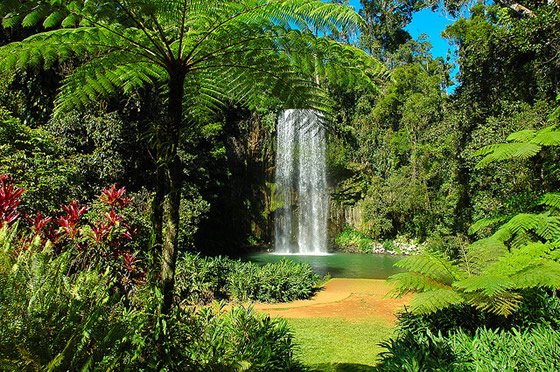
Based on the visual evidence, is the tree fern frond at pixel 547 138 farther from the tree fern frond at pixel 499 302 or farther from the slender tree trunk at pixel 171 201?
the slender tree trunk at pixel 171 201

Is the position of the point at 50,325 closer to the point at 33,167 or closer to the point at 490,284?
the point at 490,284

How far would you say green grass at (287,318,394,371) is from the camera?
3771 mm

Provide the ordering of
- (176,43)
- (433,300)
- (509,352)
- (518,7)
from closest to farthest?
(176,43), (509,352), (433,300), (518,7)

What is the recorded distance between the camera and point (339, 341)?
4.54 meters

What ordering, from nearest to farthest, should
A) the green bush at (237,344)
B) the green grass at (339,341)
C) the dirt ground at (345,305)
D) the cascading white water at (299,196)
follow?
the green bush at (237,344)
the green grass at (339,341)
the dirt ground at (345,305)
the cascading white water at (299,196)

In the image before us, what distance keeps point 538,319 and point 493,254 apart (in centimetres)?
67

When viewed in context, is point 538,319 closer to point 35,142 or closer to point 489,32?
point 35,142

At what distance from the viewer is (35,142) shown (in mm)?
5812

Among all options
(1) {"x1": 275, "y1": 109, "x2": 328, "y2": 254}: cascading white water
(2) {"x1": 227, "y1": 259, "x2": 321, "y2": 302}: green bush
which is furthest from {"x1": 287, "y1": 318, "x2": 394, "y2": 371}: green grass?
(1) {"x1": 275, "y1": 109, "x2": 328, "y2": 254}: cascading white water

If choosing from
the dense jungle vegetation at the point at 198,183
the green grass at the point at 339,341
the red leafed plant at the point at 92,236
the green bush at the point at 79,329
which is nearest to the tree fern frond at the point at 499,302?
the dense jungle vegetation at the point at 198,183

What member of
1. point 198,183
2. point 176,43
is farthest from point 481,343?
point 198,183

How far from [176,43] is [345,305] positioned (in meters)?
5.57

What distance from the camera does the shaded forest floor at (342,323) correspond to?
3.94 m

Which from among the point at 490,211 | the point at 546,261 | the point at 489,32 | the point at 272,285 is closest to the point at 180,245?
the point at 272,285
